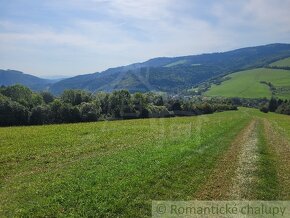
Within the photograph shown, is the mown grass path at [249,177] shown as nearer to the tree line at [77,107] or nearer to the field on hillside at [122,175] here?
the field on hillside at [122,175]

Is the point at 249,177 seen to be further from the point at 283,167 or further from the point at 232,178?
the point at 283,167

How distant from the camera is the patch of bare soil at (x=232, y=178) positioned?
19109 millimetres

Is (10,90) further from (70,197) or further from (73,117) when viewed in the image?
(70,197)

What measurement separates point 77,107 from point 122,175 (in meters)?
67.7

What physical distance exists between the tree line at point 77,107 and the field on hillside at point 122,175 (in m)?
41.3

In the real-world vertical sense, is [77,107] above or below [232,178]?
below

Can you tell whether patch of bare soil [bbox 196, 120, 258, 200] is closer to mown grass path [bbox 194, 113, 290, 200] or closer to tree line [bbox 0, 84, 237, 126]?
mown grass path [bbox 194, 113, 290, 200]

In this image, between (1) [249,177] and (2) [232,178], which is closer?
(2) [232,178]

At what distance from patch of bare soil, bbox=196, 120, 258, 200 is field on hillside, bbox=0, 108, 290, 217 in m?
0.06

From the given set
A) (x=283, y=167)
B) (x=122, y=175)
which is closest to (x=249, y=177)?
(x=283, y=167)

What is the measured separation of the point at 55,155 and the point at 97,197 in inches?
469

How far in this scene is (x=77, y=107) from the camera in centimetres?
8706

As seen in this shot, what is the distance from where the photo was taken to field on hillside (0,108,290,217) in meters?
15.8

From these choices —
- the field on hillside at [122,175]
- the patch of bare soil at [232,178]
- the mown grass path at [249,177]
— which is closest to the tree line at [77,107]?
the field on hillside at [122,175]
